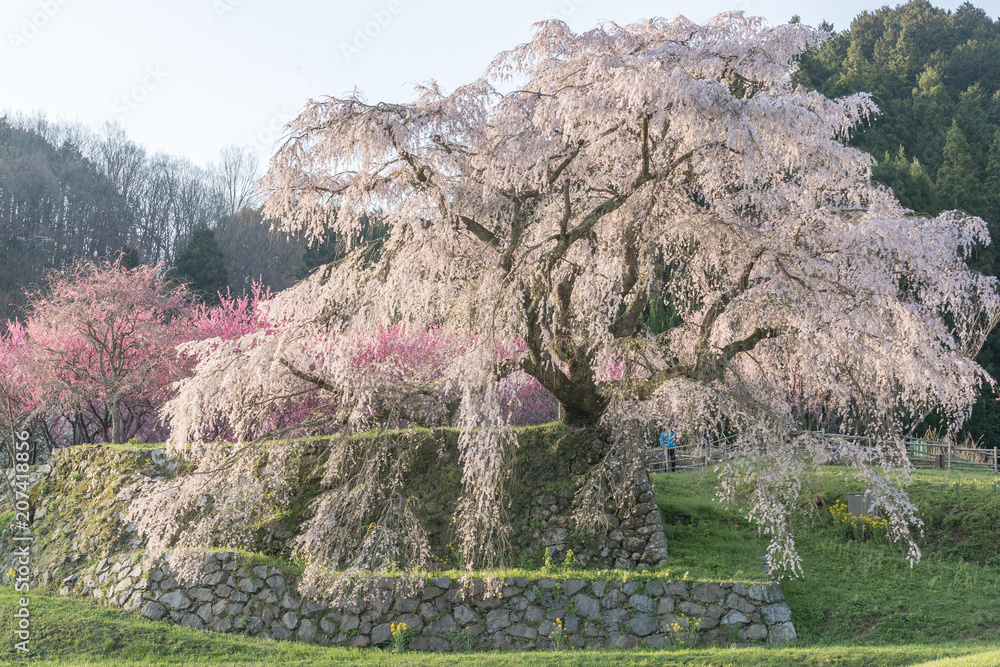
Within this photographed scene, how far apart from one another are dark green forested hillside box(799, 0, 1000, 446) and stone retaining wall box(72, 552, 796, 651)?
1313 cm

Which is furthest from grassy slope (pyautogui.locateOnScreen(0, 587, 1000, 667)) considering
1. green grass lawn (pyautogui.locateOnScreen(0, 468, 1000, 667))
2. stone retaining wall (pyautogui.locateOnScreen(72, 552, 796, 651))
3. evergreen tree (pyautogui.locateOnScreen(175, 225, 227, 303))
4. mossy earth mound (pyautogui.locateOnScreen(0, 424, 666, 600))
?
evergreen tree (pyautogui.locateOnScreen(175, 225, 227, 303))

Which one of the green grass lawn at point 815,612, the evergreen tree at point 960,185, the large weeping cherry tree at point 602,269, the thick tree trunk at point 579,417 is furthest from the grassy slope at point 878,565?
the evergreen tree at point 960,185

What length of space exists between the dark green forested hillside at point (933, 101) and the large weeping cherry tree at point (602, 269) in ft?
34.5

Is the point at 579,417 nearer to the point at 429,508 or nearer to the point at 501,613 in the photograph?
the point at 429,508

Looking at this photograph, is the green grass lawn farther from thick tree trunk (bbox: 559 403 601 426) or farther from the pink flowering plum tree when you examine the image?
the pink flowering plum tree

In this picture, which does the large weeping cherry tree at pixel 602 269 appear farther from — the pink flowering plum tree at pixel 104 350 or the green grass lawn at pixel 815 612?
the pink flowering plum tree at pixel 104 350

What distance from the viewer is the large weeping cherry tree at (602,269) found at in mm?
6793

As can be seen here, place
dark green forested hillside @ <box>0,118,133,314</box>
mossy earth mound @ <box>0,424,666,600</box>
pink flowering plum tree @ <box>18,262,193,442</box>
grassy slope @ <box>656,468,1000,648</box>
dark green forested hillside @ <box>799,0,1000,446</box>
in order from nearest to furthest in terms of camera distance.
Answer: grassy slope @ <box>656,468,1000,648</box>, mossy earth mound @ <box>0,424,666,600</box>, pink flowering plum tree @ <box>18,262,193,442</box>, dark green forested hillside @ <box>799,0,1000,446</box>, dark green forested hillside @ <box>0,118,133,314</box>

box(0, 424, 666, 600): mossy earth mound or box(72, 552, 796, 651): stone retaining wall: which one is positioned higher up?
box(0, 424, 666, 600): mossy earth mound

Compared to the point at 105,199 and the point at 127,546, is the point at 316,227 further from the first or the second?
the point at 105,199

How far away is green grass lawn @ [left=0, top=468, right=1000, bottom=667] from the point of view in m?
6.08

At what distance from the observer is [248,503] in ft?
26.1

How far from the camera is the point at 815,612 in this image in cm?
769

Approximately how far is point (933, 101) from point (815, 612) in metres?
24.9
